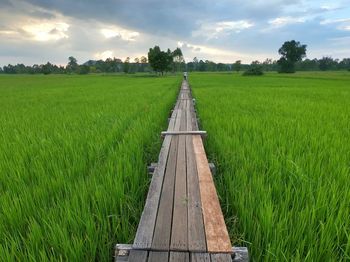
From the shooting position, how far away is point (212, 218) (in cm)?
187

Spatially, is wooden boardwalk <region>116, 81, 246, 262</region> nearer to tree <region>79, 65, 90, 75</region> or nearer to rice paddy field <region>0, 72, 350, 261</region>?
rice paddy field <region>0, 72, 350, 261</region>

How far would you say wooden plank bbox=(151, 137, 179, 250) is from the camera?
1626 mm

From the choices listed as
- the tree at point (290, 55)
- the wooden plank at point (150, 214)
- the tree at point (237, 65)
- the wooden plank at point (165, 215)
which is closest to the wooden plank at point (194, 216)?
the wooden plank at point (165, 215)

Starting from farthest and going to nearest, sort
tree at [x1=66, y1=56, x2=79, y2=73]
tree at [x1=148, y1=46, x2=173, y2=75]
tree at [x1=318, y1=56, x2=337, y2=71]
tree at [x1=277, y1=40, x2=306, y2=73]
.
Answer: tree at [x1=66, y1=56, x2=79, y2=73]
tree at [x1=318, y1=56, x2=337, y2=71]
tree at [x1=277, y1=40, x2=306, y2=73]
tree at [x1=148, y1=46, x2=173, y2=75]

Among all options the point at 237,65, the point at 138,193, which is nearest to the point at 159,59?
the point at 237,65

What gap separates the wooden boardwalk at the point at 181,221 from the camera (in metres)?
1.53

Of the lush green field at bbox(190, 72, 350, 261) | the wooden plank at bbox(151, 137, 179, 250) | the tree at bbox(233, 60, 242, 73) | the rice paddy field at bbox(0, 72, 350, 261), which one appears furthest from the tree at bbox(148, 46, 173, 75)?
the wooden plank at bbox(151, 137, 179, 250)

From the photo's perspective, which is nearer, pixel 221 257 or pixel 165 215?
pixel 221 257

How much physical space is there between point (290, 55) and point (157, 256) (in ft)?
308

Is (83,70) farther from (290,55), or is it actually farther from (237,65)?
(290,55)

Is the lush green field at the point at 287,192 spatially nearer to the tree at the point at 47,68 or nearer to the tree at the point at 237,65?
the tree at the point at 237,65

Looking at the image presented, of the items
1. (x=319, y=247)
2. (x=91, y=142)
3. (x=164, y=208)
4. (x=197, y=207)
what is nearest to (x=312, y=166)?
(x=319, y=247)

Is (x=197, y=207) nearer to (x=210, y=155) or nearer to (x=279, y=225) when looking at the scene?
(x=279, y=225)

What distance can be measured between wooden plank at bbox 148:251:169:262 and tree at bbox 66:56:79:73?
12557cm
